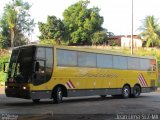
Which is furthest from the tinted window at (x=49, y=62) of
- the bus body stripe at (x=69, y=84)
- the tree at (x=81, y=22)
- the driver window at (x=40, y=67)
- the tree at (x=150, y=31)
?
the tree at (x=150, y=31)

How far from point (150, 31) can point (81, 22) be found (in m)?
14.0

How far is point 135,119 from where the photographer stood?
1399 cm

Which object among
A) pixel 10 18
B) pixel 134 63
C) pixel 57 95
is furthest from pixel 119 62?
pixel 10 18

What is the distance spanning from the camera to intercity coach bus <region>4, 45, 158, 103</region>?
19438 mm

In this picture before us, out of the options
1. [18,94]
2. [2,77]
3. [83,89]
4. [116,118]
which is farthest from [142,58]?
[2,77]

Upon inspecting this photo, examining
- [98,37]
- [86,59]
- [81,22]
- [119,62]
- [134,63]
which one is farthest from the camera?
[81,22]

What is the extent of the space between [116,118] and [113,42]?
70011 mm

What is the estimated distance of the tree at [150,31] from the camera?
3103 inches

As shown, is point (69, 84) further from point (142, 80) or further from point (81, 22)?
point (81, 22)

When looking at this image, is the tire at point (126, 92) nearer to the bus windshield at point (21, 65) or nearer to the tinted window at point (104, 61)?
the tinted window at point (104, 61)

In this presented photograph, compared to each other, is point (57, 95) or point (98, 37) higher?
point (98, 37)

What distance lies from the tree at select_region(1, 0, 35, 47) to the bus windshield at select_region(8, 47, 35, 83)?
63.6 metres

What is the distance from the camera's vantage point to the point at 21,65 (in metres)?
19.8

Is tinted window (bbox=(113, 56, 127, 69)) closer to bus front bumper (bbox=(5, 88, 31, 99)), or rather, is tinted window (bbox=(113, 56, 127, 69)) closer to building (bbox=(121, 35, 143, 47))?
bus front bumper (bbox=(5, 88, 31, 99))
